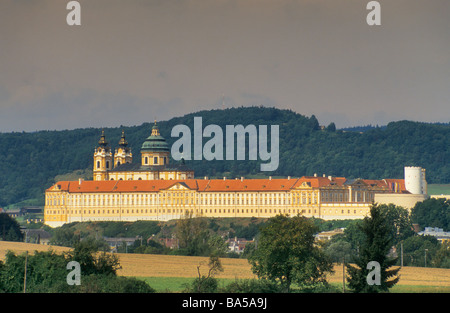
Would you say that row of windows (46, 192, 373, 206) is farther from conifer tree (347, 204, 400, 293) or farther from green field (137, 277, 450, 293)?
conifer tree (347, 204, 400, 293)

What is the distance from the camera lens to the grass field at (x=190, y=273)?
3184 inches

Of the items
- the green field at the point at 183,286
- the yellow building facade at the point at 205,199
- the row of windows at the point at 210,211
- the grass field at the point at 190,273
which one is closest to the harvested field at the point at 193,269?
the grass field at the point at 190,273

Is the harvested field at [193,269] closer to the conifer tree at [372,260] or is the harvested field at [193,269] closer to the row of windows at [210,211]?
the conifer tree at [372,260]

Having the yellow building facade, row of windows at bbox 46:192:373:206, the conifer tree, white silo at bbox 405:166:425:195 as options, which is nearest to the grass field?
the conifer tree

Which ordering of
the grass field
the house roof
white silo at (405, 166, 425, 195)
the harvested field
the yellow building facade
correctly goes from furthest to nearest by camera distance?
white silo at (405, 166, 425, 195)
the house roof
the yellow building facade
the harvested field
the grass field

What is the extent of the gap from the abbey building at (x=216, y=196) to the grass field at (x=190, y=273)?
224ft

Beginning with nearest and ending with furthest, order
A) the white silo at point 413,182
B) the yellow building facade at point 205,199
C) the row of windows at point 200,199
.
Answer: the yellow building facade at point 205,199
the row of windows at point 200,199
the white silo at point 413,182

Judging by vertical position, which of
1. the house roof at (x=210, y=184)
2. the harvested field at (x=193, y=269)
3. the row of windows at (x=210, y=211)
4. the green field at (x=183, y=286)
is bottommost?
the green field at (x=183, y=286)

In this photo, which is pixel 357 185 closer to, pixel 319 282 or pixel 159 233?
pixel 159 233

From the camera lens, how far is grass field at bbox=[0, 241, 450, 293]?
3184 inches

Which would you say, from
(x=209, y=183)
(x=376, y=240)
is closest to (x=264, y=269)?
(x=376, y=240)

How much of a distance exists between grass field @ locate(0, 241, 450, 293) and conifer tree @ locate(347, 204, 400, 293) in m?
7.33

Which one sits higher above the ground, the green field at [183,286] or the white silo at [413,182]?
the white silo at [413,182]

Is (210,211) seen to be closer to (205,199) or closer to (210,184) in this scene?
(205,199)
